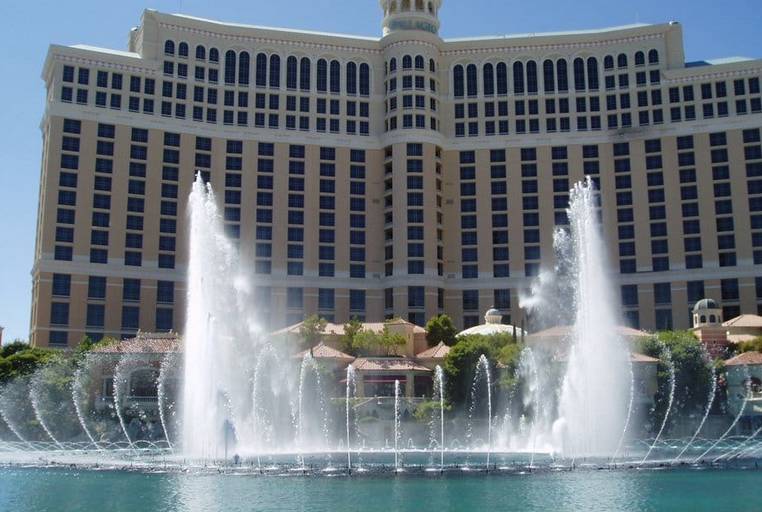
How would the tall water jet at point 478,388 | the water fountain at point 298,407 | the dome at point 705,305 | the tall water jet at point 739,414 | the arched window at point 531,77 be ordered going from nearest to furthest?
the water fountain at point 298,407, the tall water jet at point 739,414, the tall water jet at point 478,388, the dome at point 705,305, the arched window at point 531,77

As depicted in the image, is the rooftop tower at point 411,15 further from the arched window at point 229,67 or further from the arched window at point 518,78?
the arched window at point 229,67

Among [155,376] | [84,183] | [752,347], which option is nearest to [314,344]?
[155,376]

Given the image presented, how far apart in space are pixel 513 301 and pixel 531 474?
227 ft

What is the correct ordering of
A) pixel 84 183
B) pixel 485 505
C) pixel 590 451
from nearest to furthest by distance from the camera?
pixel 485 505
pixel 590 451
pixel 84 183

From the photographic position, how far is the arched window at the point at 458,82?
4820 inches

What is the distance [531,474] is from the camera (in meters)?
45.7

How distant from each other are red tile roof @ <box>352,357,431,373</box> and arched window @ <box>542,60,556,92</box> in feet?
168

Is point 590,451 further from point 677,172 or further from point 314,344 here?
point 677,172

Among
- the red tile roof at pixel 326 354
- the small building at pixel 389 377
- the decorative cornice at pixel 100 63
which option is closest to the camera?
the small building at pixel 389 377

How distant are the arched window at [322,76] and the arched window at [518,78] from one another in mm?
25840

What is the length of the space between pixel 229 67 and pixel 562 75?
4511 centimetres

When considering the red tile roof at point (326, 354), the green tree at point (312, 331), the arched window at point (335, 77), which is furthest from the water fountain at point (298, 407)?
the arched window at point (335, 77)

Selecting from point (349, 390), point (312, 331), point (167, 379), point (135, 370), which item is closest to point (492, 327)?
point (312, 331)

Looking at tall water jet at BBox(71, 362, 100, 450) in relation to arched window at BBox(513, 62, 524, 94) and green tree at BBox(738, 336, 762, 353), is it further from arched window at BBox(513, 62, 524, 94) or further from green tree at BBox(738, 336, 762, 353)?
arched window at BBox(513, 62, 524, 94)
